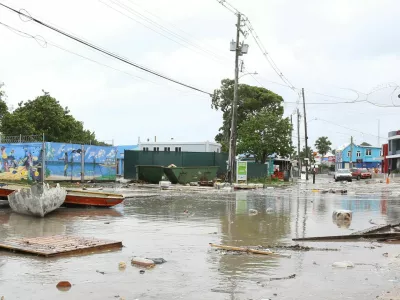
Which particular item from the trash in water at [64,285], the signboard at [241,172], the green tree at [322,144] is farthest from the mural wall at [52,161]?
the green tree at [322,144]

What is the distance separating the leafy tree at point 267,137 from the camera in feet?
161

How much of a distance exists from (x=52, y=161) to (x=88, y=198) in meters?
14.8

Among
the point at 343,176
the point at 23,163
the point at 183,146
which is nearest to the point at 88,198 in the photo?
the point at 23,163

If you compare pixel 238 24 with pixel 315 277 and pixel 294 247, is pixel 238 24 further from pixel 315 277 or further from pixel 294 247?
pixel 315 277

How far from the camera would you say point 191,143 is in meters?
53.5

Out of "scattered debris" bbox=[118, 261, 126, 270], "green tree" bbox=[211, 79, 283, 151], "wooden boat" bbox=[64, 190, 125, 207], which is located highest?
"green tree" bbox=[211, 79, 283, 151]

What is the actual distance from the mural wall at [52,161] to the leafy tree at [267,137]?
66.2 ft

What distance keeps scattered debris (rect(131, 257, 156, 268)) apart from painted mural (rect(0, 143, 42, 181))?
2256 centimetres

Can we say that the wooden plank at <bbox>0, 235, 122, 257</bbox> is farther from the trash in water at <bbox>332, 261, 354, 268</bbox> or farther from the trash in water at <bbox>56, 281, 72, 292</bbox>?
the trash in water at <bbox>332, 261, 354, 268</bbox>

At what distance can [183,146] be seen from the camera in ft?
179

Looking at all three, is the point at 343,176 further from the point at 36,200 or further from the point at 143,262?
the point at 143,262

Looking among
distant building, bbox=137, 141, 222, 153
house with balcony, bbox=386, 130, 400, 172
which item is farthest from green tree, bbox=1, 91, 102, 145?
house with balcony, bbox=386, 130, 400, 172

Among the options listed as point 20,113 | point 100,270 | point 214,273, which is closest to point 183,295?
point 214,273

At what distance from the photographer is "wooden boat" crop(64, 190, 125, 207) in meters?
15.8
